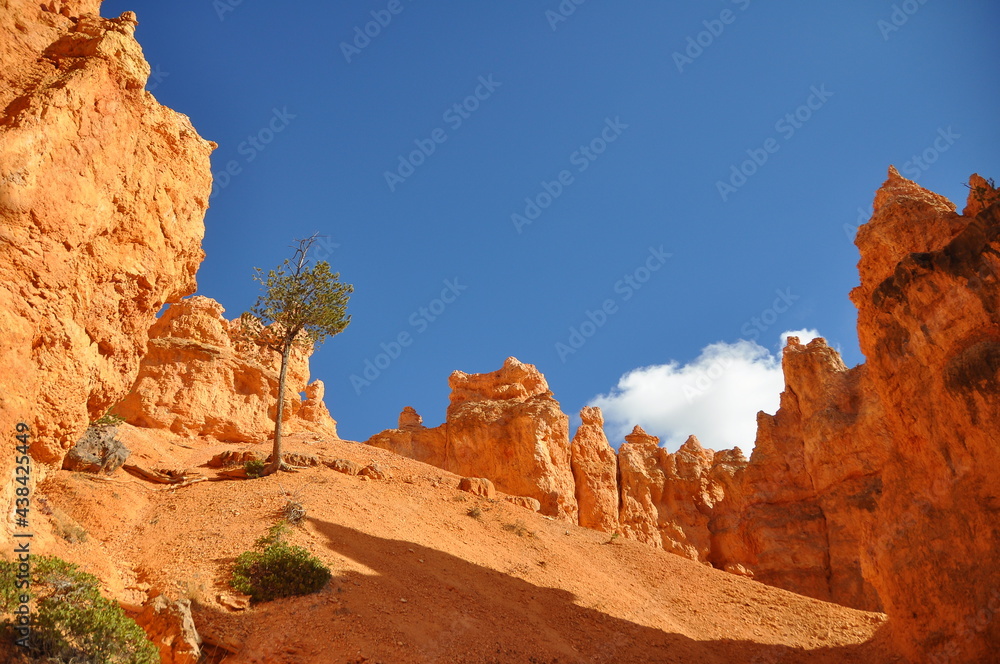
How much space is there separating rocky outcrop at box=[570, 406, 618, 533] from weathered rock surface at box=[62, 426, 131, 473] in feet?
93.7

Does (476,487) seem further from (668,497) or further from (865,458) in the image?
(668,497)

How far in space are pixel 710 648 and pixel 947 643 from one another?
610 cm

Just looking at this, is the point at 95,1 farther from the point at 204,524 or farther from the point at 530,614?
the point at 530,614

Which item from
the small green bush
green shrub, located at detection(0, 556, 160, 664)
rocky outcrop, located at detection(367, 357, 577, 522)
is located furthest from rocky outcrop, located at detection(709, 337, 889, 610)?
green shrub, located at detection(0, 556, 160, 664)

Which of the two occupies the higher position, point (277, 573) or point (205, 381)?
point (205, 381)

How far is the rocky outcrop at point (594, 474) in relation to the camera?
1604 inches

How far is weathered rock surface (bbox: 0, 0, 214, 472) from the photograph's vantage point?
32.0ft

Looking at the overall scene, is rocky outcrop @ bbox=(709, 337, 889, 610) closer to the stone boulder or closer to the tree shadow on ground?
the stone boulder

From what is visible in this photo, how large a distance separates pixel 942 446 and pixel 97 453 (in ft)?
74.2

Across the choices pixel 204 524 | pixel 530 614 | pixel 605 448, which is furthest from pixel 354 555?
pixel 605 448

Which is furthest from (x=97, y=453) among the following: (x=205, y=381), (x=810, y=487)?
(x=810, y=487)

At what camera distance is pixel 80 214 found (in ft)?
36.2

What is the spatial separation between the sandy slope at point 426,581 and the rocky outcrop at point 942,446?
3.38m

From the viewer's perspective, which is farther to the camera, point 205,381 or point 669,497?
point 669,497
